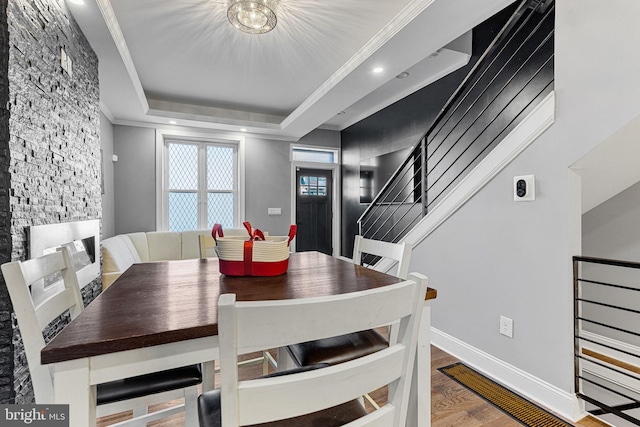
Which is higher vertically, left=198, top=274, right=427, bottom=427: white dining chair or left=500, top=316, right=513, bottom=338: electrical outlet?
left=198, top=274, right=427, bottom=427: white dining chair

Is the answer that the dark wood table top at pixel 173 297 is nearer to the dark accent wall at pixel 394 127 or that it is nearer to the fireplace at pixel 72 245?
the fireplace at pixel 72 245

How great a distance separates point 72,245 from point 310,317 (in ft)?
6.80

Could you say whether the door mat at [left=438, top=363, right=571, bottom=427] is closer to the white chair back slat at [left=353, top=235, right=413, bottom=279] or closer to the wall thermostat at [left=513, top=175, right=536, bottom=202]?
the white chair back slat at [left=353, top=235, right=413, bottom=279]

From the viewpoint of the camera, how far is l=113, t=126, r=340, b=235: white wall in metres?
4.34

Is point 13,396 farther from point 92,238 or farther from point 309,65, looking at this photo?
point 309,65

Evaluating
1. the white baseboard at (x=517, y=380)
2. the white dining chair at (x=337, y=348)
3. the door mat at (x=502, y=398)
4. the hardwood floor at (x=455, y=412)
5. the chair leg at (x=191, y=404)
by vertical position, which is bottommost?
the hardwood floor at (x=455, y=412)

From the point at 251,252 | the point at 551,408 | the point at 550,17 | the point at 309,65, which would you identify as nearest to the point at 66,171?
the point at 251,252

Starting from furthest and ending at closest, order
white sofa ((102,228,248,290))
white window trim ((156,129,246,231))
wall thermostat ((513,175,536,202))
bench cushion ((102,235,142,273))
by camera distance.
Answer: white window trim ((156,129,246,231)) < white sofa ((102,228,248,290)) < bench cushion ((102,235,142,273)) < wall thermostat ((513,175,536,202))

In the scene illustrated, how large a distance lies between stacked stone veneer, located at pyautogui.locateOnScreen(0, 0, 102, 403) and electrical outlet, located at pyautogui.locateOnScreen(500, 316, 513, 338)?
2.59 metres

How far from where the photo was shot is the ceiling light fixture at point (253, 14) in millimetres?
2045

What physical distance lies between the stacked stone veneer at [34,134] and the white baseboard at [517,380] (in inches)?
101

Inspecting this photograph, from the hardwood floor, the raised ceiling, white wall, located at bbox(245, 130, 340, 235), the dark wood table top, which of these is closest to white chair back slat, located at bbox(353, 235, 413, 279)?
the dark wood table top

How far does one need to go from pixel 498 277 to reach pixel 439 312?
649 mm

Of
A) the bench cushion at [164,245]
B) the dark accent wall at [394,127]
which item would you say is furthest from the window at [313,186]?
the bench cushion at [164,245]
